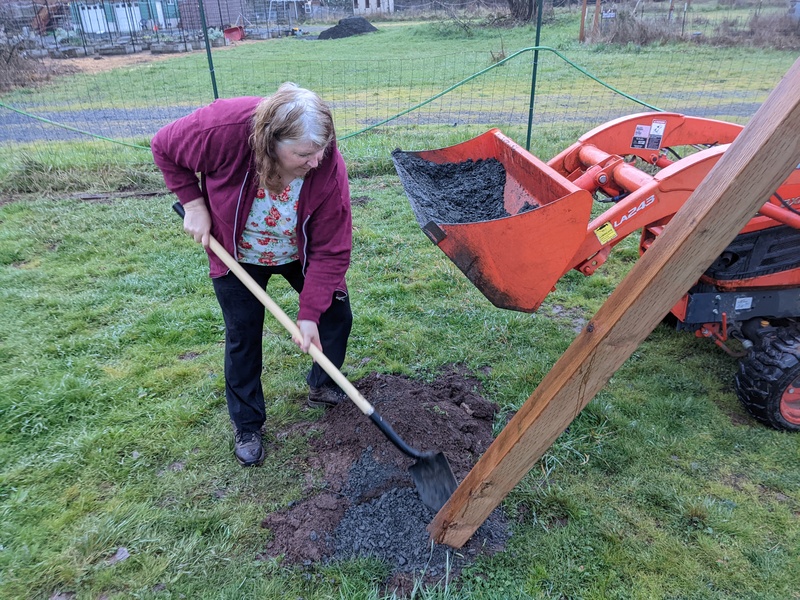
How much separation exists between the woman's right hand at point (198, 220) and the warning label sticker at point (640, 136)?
2.60 m

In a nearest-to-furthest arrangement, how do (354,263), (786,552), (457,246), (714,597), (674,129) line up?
(714,597) → (786,552) → (457,246) → (674,129) → (354,263)

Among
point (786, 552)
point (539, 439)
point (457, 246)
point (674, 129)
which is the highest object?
point (674, 129)

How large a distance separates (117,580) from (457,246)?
81.3 inches

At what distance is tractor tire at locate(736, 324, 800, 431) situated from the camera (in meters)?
2.99

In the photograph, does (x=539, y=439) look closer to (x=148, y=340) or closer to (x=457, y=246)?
(x=457, y=246)

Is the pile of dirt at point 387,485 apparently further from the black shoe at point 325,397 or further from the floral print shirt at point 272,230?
the floral print shirt at point 272,230

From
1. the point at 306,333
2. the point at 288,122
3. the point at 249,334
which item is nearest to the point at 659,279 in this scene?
the point at 288,122

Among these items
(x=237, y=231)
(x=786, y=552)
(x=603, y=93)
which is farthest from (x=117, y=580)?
(x=603, y=93)

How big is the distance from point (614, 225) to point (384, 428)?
4.59 feet

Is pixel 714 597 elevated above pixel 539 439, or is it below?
below

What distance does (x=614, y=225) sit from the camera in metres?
2.62

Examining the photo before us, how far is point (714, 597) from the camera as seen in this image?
7.49 ft

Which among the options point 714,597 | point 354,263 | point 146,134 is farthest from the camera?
point 146,134

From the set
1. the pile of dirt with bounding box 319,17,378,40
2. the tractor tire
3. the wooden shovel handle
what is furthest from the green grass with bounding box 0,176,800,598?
the pile of dirt with bounding box 319,17,378,40
